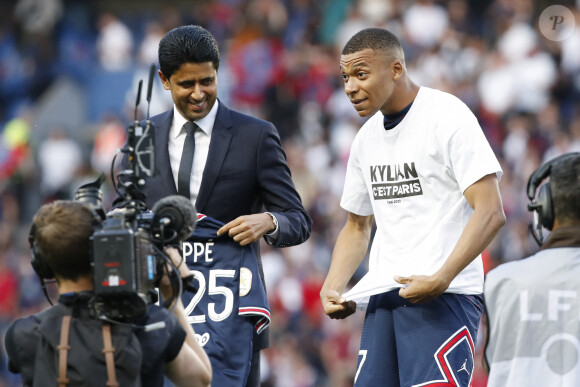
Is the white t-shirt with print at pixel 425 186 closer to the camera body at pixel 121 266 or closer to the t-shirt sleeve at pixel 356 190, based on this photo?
the t-shirt sleeve at pixel 356 190

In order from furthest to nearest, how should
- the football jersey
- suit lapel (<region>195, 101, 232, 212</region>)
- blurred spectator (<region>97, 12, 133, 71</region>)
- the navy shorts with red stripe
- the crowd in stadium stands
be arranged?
1. blurred spectator (<region>97, 12, 133, 71</region>)
2. the crowd in stadium stands
3. suit lapel (<region>195, 101, 232, 212</region>)
4. the football jersey
5. the navy shorts with red stripe

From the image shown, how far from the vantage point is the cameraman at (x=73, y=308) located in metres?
3.93

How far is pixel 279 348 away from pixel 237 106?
478 cm

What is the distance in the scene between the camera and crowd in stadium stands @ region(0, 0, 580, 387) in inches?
478

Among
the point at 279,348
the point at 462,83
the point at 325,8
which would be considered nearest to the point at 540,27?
the point at 462,83

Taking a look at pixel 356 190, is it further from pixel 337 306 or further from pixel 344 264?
pixel 337 306

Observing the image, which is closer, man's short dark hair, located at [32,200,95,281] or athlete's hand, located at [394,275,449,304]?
man's short dark hair, located at [32,200,95,281]

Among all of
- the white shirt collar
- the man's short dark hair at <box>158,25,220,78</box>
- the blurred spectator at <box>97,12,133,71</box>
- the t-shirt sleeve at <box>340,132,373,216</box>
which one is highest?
the blurred spectator at <box>97,12,133,71</box>

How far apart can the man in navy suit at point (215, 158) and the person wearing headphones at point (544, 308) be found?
1.52 metres

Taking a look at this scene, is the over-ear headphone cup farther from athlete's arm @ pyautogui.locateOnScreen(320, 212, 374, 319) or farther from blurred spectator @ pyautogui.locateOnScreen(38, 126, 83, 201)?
blurred spectator @ pyautogui.locateOnScreen(38, 126, 83, 201)

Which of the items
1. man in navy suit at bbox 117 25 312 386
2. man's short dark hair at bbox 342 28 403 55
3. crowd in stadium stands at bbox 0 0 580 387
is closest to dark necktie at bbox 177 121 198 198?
man in navy suit at bbox 117 25 312 386

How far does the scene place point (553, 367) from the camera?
4.04 metres

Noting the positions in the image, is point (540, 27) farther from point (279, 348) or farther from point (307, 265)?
point (279, 348)

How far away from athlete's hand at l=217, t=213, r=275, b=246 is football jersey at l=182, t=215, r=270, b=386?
0.38ft
